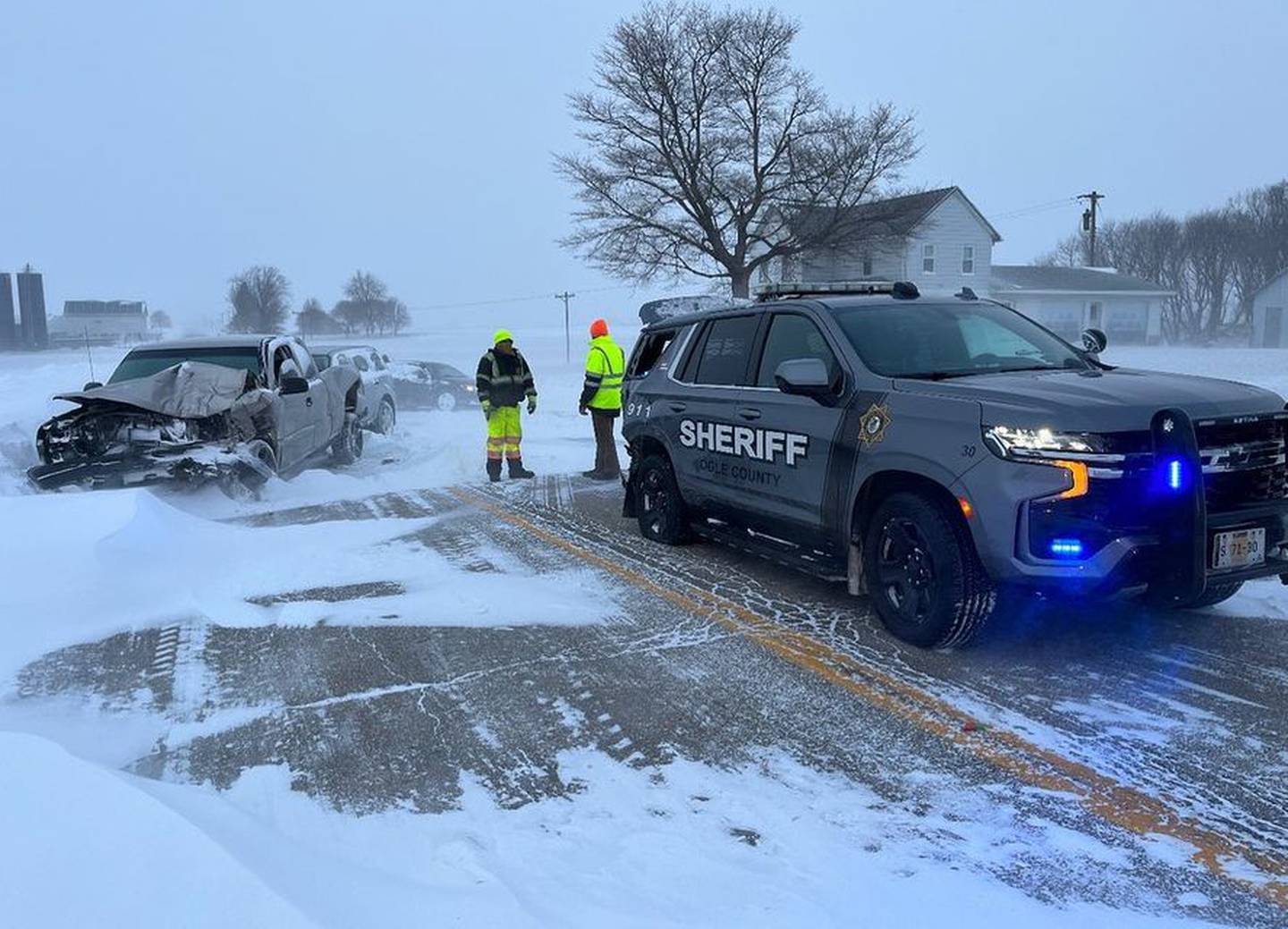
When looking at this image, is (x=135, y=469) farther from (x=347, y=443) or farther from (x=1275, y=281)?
(x=1275, y=281)

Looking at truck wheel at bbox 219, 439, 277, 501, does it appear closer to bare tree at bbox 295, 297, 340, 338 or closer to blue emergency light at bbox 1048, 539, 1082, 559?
blue emergency light at bbox 1048, 539, 1082, 559

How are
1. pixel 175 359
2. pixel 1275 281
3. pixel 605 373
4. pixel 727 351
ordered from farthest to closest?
pixel 1275 281
pixel 605 373
pixel 175 359
pixel 727 351

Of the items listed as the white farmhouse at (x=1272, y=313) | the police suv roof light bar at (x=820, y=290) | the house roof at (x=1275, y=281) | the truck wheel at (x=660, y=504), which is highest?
the house roof at (x=1275, y=281)

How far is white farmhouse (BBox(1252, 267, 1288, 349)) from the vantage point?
55875 mm

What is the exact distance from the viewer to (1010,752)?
151 inches

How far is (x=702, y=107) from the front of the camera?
3812 cm

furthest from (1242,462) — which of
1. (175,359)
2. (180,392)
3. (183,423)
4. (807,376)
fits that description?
(175,359)

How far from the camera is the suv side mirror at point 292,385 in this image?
10.3 m

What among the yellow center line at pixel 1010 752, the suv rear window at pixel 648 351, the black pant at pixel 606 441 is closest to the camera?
the yellow center line at pixel 1010 752

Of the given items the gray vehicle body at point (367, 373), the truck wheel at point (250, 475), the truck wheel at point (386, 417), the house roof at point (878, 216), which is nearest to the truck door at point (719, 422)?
the truck wheel at point (250, 475)

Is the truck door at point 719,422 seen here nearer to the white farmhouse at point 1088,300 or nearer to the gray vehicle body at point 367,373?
the gray vehicle body at point 367,373

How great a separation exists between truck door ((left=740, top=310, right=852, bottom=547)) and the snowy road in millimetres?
549

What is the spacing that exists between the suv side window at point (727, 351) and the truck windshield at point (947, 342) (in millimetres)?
895

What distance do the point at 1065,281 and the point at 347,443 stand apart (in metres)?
48.3
